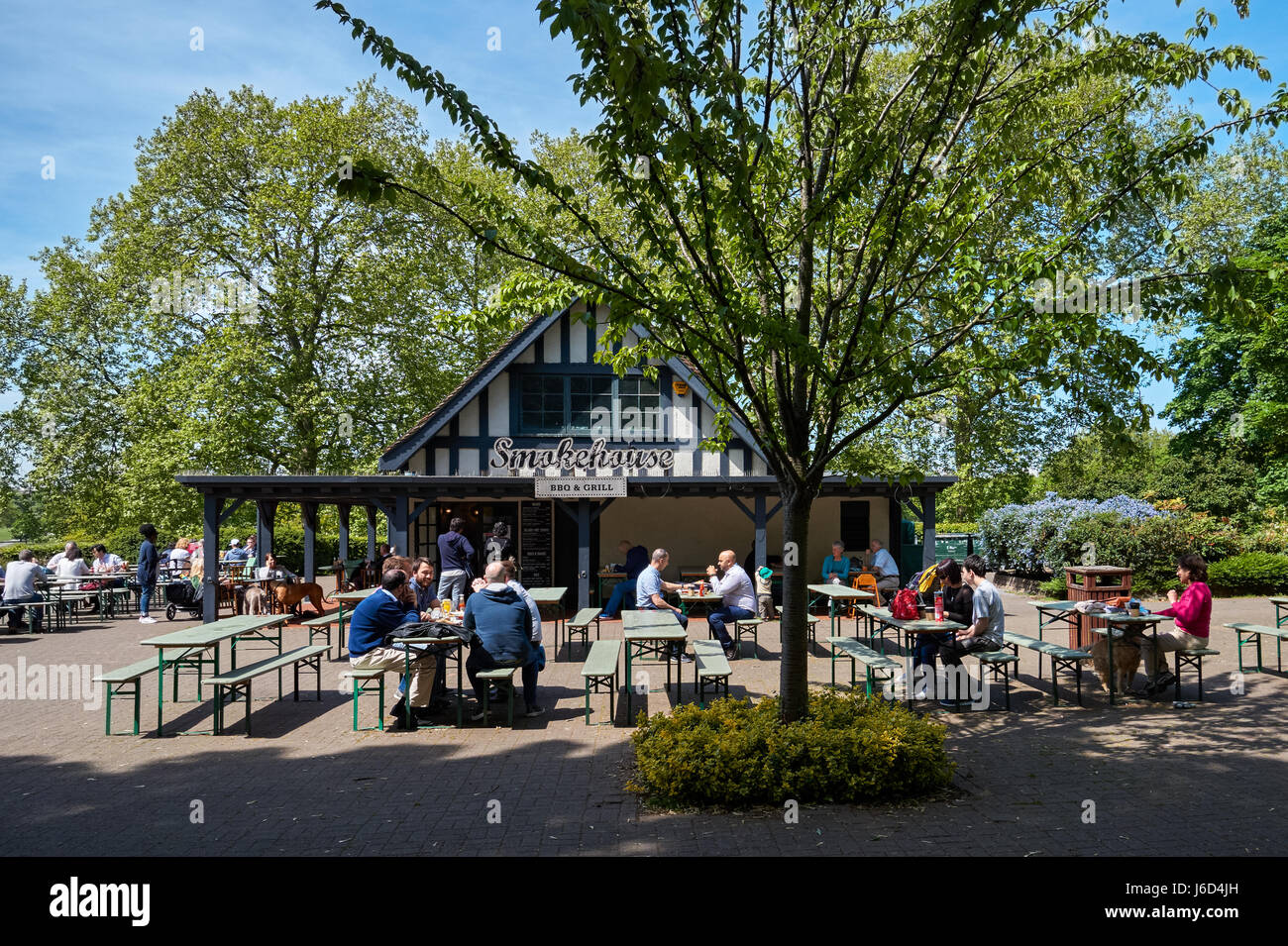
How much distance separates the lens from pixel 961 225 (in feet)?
23.3

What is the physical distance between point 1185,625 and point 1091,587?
8.48 feet

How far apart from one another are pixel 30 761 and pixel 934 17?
31.7 ft

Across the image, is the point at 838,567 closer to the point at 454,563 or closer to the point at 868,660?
the point at 454,563

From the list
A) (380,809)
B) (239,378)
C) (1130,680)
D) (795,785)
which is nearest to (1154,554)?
(1130,680)

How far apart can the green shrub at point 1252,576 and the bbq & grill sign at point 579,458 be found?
42.2 feet

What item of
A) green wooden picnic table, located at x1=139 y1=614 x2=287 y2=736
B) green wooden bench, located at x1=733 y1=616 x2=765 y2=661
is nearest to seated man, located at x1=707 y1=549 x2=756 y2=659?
green wooden bench, located at x1=733 y1=616 x2=765 y2=661

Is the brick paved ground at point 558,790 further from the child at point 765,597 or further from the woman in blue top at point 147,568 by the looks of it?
the woman in blue top at point 147,568

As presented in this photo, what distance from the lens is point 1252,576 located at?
61.2ft

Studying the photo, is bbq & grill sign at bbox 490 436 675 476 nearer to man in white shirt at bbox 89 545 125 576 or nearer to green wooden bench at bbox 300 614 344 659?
green wooden bench at bbox 300 614 344 659

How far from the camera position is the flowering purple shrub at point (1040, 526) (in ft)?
68.1

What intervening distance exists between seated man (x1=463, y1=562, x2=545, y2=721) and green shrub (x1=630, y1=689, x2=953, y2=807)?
2.42m

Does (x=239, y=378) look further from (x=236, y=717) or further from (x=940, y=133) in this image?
(x=940, y=133)

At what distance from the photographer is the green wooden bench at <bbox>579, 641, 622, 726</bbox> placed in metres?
7.89

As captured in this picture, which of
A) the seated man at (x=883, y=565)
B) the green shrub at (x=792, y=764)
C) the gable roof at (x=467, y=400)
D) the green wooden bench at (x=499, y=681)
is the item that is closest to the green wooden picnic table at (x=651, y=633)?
the green wooden bench at (x=499, y=681)
